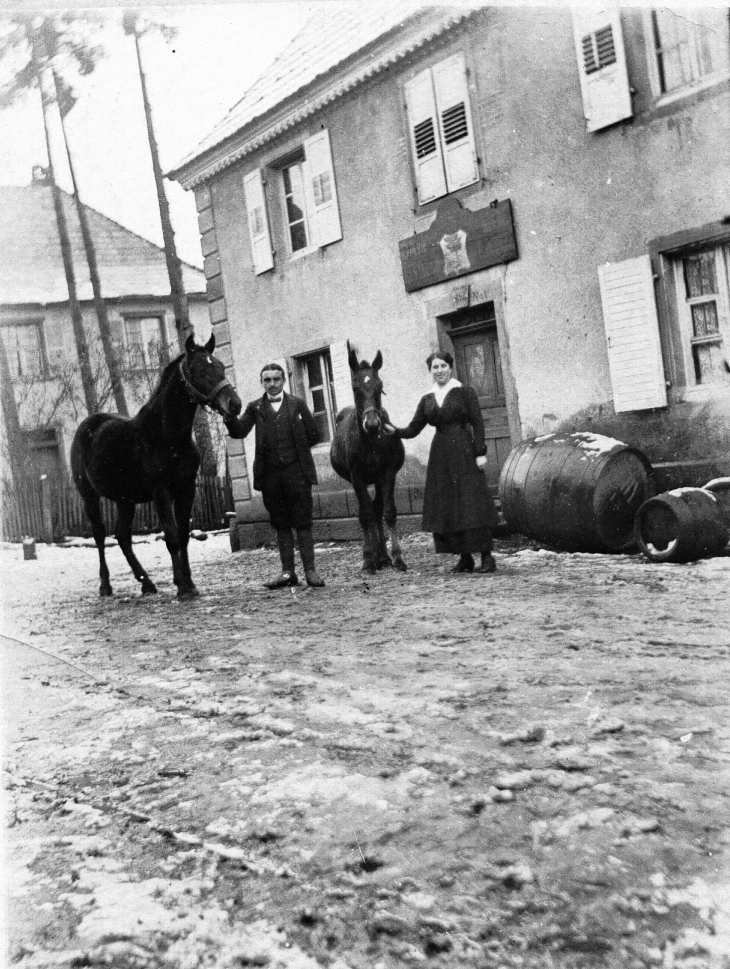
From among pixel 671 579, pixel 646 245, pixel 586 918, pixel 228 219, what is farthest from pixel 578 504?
pixel 228 219

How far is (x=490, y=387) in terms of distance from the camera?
8891mm

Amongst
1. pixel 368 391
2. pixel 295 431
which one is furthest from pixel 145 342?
pixel 368 391

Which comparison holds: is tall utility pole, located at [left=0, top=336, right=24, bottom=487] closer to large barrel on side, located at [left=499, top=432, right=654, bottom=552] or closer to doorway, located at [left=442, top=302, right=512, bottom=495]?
large barrel on side, located at [left=499, top=432, right=654, bottom=552]

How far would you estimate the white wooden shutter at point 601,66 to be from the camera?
662 centimetres

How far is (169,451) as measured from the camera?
21.5ft

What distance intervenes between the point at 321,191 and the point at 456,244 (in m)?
2.16

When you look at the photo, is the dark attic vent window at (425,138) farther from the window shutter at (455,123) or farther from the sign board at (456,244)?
the sign board at (456,244)

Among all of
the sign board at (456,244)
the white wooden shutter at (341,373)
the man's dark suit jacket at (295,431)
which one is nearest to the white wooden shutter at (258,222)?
the white wooden shutter at (341,373)

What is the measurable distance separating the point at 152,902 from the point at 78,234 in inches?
136

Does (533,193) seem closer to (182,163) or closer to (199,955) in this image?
(182,163)

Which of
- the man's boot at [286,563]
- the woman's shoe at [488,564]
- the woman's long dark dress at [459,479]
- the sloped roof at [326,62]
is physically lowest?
the woman's shoe at [488,564]

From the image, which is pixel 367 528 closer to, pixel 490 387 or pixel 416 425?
pixel 416 425

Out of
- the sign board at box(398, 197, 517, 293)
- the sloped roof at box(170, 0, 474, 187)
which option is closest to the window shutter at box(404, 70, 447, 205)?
the sign board at box(398, 197, 517, 293)

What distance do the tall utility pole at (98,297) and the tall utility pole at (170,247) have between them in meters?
A: 0.36
